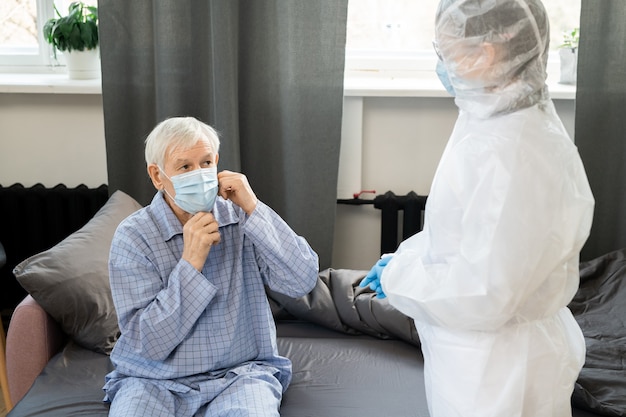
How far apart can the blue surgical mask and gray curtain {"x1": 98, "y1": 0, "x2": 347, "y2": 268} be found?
2.90ft

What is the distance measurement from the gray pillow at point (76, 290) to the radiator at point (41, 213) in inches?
23.1

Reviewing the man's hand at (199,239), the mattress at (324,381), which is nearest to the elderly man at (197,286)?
the man's hand at (199,239)

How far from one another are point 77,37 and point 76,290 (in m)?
1.14

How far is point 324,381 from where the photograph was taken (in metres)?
2.25

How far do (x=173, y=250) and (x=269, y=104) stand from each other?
3.27 ft

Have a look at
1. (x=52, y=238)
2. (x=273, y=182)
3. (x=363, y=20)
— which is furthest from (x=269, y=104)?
(x=52, y=238)

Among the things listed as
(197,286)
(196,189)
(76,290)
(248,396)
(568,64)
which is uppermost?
(568,64)

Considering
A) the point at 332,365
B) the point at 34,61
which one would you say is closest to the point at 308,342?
the point at 332,365

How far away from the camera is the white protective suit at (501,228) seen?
1.50m

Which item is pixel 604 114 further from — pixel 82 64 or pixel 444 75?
pixel 82 64

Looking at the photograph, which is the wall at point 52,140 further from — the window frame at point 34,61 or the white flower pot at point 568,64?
the white flower pot at point 568,64

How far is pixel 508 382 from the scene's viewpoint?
61.3 inches

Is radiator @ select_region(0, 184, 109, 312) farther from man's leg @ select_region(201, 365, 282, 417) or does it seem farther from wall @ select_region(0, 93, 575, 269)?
man's leg @ select_region(201, 365, 282, 417)

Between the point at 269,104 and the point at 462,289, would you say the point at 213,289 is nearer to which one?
the point at 462,289
